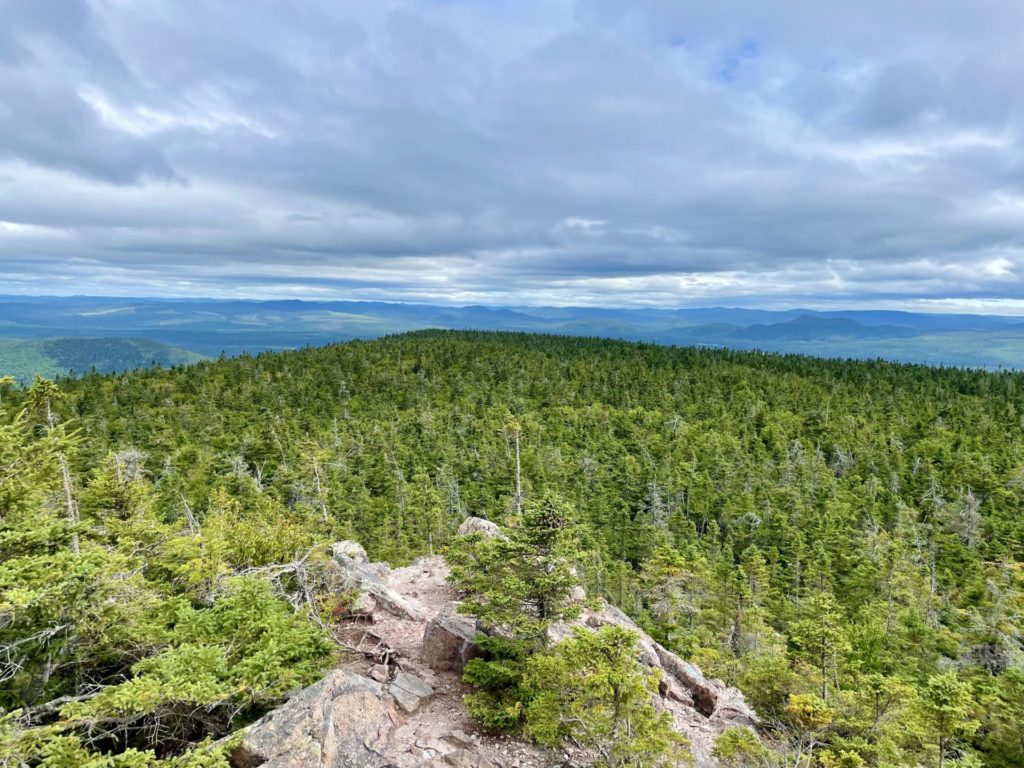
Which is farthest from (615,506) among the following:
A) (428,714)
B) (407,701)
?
(407,701)

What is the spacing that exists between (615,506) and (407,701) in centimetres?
5771

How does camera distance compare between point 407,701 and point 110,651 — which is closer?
point 110,651

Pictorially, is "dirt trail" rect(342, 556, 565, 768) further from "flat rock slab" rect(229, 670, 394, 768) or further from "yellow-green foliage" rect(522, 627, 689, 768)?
"yellow-green foliage" rect(522, 627, 689, 768)

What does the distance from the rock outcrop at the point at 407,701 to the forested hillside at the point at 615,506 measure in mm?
1479

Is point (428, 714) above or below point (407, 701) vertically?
below

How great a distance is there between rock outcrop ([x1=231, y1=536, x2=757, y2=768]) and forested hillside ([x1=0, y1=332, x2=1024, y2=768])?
4.85 ft

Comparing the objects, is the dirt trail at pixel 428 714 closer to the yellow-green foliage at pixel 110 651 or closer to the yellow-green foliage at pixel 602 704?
the yellow-green foliage at pixel 602 704

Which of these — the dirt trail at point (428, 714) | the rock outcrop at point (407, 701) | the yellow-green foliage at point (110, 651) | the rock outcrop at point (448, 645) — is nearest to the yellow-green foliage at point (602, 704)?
the dirt trail at point (428, 714)

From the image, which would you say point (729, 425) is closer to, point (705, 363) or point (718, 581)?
point (705, 363)

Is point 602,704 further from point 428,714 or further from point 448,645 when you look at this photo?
point 448,645

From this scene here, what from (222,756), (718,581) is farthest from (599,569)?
(222,756)

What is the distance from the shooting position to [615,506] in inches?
2808

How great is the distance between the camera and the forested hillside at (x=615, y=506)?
14.4 metres

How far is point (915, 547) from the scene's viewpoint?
59719mm
